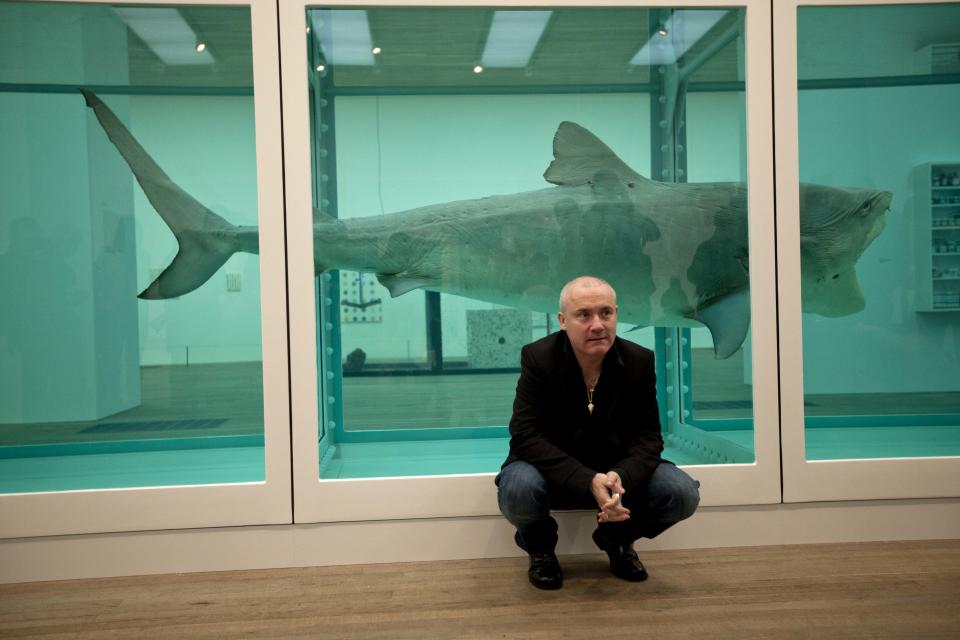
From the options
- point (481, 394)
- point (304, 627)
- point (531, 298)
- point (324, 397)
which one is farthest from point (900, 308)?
point (304, 627)

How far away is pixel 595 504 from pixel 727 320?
82 cm

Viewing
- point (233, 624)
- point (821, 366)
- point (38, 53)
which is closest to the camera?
point (233, 624)

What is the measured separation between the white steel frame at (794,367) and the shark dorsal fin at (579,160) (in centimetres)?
50

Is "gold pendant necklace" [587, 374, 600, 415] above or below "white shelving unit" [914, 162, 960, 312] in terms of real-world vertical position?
below

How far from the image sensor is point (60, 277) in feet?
8.82

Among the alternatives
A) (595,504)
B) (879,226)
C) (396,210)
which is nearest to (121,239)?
(396,210)

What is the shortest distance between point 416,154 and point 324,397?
84 cm

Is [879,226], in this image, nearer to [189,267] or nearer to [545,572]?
[545,572]

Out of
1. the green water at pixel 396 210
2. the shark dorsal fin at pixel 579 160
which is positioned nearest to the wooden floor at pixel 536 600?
the green water at pixel 396 210

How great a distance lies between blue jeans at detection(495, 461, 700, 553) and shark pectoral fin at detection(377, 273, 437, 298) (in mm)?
652

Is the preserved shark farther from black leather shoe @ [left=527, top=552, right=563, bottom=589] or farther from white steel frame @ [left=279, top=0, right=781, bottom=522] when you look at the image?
black leather shoe @ [left=527, top=552, right=563, bottom=589]

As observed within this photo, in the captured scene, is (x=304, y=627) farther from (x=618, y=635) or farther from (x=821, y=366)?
(x=821, y=366)

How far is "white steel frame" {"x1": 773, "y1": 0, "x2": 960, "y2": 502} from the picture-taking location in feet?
9.25

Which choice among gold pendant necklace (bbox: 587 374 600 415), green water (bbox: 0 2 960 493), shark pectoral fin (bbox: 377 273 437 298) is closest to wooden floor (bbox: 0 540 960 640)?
green water (bbox: 0 2 960 493)
